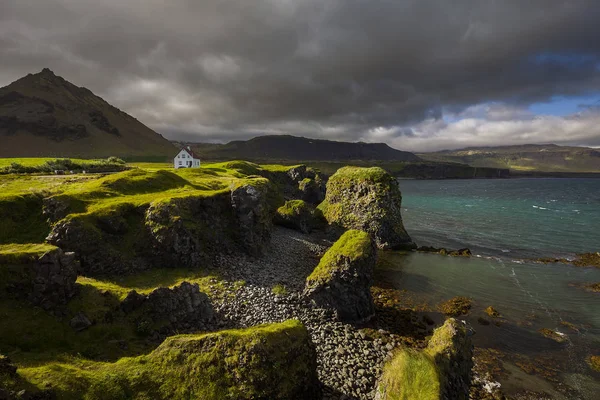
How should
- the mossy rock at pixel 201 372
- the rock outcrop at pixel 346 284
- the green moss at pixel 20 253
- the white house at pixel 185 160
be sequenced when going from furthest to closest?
the white house at pixel 185 160, the rock outcrop at pixel 346 284, the green moss at pixel 20 253, the mossy rock at pixel 201 372

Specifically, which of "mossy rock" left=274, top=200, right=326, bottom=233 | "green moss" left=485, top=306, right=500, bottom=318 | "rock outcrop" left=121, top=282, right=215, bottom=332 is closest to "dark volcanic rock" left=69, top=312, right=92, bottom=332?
"rock outcrop" left=121, top=282, right=215, bottom=332

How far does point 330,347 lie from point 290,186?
302 ft

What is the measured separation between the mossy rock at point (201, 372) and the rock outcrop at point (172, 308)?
22.8ft

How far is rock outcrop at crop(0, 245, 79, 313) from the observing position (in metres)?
18.6

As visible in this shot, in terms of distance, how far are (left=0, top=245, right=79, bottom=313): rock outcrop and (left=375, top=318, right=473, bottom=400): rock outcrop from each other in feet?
69.5

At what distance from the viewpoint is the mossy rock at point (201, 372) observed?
12.7 metres

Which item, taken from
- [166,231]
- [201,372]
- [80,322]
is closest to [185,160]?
[166,231]

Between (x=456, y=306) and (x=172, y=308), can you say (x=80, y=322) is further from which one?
(x=456, y=306)

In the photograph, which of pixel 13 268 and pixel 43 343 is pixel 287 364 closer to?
pixel 43 343

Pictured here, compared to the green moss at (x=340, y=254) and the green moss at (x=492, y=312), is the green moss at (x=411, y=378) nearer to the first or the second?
the green moss at (x=340, y=254)


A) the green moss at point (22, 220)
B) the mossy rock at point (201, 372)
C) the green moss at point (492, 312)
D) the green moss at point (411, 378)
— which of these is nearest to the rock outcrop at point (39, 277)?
the mossy rock at point (201, 372)

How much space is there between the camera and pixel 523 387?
21359mm

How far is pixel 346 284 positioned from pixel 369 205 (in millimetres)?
31301

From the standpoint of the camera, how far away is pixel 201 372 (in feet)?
44.9
